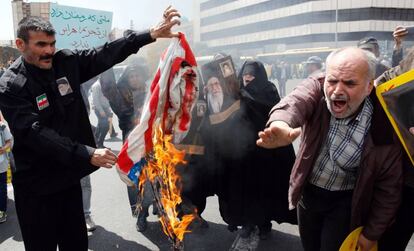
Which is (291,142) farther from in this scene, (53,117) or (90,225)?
(90,225)

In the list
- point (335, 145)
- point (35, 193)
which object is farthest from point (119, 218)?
point (335, 145)

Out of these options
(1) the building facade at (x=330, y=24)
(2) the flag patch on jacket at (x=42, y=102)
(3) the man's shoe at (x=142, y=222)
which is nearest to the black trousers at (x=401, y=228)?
(2) the flag patch on jacket at (x=42, y=102)

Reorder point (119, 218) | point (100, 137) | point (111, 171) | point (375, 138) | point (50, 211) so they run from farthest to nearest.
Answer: point (100, 137), point (111, 171), point (119, 218), point (50, 211), point (375, 138)

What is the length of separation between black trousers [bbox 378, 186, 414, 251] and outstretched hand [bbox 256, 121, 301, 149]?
1.03m

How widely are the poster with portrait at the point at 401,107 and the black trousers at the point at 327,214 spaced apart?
0.45 metres

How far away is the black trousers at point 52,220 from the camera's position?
2.46 metres

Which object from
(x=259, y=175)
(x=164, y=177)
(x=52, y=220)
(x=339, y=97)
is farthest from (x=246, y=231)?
(x=339, y=97)

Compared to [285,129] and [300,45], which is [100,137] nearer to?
[285,129]

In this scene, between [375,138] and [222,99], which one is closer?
[375,138]

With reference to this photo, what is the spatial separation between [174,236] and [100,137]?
5042mm

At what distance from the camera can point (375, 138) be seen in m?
2.02

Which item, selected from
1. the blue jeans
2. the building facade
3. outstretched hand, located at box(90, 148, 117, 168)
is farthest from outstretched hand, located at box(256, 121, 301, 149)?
the building facade

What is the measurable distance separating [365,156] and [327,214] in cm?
48

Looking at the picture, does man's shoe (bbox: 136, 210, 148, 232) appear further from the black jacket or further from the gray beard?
the black jacket
